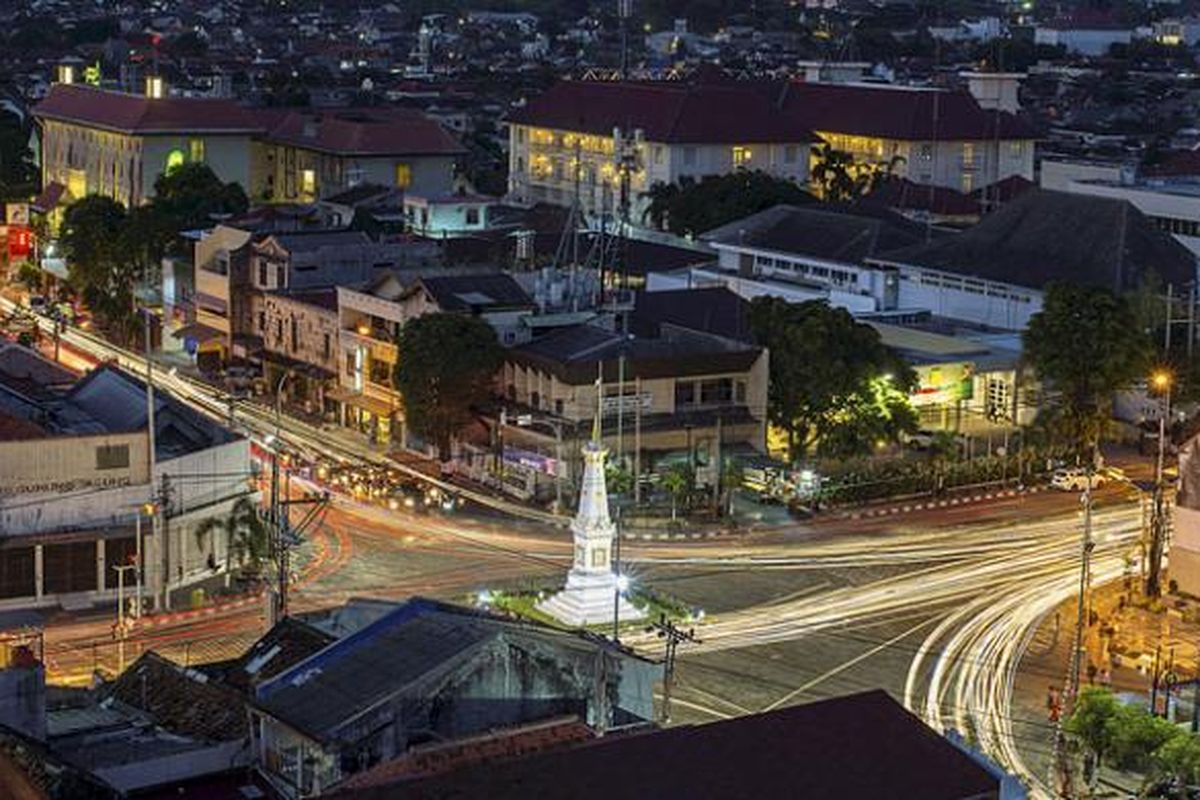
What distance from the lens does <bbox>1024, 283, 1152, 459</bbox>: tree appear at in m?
50.3

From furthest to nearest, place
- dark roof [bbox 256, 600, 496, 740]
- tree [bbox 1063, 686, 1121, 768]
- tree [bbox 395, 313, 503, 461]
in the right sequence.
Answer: tree [bbox 395, 313, 503, 461] → tree [bbox 1063, 686, 1121, 768] → dark roof [bbox 256, 600, 496, 740]

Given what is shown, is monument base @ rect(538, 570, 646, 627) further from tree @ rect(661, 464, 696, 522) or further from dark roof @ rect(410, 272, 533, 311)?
dark roof @ rect(410, 272, 533, 311)

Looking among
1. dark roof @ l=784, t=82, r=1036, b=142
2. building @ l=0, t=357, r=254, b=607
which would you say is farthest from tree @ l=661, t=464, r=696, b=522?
dark roof @ l=784, t=82, r=1036, b=142

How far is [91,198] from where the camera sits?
73.9 metres

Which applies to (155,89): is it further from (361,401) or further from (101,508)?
(101,508)

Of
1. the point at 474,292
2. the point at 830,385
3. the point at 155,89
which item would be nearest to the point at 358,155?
the point at 155,89

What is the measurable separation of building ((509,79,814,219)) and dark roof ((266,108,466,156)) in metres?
5.93

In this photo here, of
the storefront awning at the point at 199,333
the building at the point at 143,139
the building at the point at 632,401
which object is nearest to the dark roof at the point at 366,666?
the building at the point at 632,401

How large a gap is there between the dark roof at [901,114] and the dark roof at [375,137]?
16.5 metres

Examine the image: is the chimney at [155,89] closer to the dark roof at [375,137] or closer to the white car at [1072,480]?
the dark roof at [375,137]

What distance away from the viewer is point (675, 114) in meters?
89.8

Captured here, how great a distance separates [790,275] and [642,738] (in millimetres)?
46519

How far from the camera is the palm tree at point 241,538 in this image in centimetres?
3962

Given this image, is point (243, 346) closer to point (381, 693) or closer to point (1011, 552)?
point (1011, 552)
